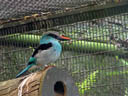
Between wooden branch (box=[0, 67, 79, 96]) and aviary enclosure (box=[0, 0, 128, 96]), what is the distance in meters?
1.24

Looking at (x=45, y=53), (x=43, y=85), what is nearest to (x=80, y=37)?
(x=45, y=53)

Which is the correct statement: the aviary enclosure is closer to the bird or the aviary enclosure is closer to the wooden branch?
the bird

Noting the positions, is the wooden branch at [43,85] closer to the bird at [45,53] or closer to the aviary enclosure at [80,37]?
the bird at [45,53]

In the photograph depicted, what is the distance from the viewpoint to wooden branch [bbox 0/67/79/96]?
2.11 metres

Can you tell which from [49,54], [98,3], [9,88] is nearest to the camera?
[9,88]

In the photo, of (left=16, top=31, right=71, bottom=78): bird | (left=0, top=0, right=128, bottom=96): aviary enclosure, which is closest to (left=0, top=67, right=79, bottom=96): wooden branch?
(left=16, top=31, right=71, bottom=78): bird

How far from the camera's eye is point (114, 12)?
3.31m

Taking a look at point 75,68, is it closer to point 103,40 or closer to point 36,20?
point 103,40

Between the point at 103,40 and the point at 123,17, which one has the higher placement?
the point at 123,17

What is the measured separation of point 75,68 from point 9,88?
153 cm

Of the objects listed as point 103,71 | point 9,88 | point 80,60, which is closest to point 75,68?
point 80,60

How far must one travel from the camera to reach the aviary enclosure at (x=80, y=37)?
10.9 ft

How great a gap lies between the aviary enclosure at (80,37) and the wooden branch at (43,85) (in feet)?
4.07

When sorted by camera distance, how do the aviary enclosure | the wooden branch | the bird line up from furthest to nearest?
the aviary enclosure < the bird < the wooden branch
